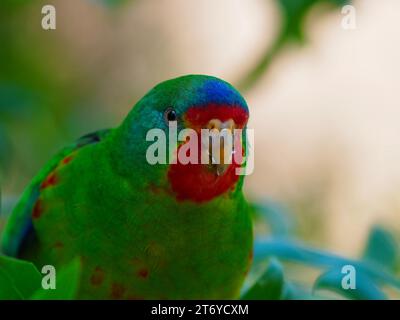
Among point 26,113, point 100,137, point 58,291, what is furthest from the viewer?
point 26,113

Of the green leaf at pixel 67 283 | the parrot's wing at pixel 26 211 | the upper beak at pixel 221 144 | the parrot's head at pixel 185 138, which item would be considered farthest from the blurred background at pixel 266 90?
the green leaf at pixel 67 283

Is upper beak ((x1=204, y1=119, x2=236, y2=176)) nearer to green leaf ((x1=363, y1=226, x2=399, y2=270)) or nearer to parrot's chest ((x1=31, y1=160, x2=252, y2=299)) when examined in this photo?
parrot's chest ((x1=31, y1=160, x2=252, y2=299))

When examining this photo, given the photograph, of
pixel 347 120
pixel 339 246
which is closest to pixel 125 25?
pixel 347 120

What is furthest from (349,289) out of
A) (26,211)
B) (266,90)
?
(266,90)

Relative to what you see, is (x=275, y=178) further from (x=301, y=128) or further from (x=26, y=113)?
(x=26, y=113)

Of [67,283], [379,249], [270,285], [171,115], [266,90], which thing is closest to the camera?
[67,283]

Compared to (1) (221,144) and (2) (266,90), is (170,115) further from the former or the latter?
(2) (266,90)
